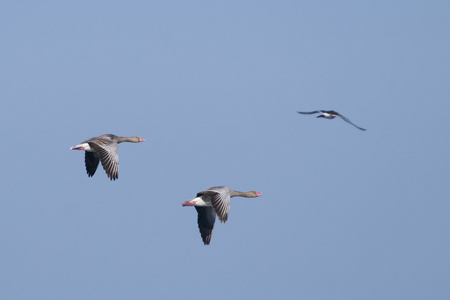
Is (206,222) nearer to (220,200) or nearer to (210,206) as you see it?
(210,206)

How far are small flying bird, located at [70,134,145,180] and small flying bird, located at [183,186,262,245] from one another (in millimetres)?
3934

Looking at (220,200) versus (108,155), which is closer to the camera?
(220,200)

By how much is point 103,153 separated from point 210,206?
19.3 feet

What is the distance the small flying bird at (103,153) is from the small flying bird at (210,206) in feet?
12.9

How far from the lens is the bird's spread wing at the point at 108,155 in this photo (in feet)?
137

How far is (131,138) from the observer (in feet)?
164

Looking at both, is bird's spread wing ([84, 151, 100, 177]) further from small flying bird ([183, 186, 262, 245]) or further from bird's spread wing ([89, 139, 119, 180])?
small flying bird ([183, 186, 262, 245])

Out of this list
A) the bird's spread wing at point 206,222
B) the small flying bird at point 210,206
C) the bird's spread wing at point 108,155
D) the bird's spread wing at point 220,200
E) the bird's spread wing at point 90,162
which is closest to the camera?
the bird's spread wing at point 220,200

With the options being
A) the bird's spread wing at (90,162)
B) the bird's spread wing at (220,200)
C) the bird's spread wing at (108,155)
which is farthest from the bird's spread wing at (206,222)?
the bird's spread wing at (90,162)

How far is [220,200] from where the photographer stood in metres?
40.4

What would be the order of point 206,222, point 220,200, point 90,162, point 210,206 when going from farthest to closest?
point 90,162, point 206,222, point 210,206, point 220,200

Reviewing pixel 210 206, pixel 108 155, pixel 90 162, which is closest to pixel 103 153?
pixel 108 155

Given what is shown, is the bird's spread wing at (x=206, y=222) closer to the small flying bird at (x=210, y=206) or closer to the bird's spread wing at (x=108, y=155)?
the small flying bird at (x=210, y=206)

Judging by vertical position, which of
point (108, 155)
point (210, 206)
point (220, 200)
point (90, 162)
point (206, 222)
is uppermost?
point (108, 155)
